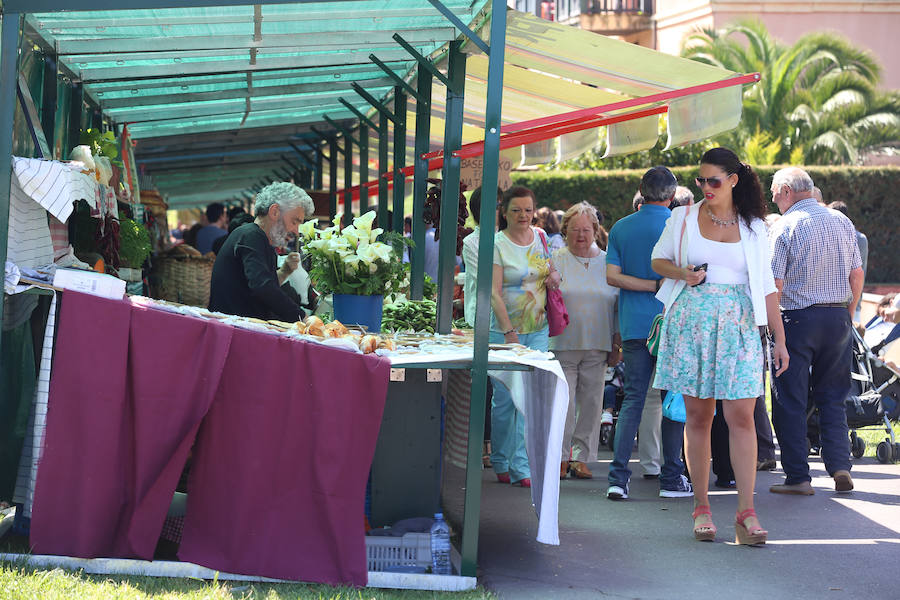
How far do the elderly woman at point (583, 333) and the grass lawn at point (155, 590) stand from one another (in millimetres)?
2850

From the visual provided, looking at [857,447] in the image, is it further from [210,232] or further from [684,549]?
[210,232]

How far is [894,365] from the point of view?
8.48m

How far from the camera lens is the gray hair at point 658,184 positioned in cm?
668

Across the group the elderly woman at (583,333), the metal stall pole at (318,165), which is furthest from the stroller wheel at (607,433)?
the metal stall pole at (318,165)

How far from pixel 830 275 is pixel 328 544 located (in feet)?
12.3

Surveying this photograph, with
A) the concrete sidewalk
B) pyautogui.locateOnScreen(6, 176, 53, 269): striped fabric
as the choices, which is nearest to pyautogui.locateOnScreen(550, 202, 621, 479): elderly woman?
the concrete sidewalk

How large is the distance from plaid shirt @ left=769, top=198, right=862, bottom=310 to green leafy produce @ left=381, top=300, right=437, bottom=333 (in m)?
2.18

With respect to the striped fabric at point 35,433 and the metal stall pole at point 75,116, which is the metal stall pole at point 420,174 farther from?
the striped fabric at point 35,433

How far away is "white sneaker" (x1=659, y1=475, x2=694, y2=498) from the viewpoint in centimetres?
657

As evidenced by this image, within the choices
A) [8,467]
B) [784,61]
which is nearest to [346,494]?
[8,467]

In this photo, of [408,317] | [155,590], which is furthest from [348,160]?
[155,590]

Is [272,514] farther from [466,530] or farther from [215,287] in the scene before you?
[215,287]

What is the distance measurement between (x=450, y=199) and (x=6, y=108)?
2630 millimetres

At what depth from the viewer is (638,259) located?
659cm
